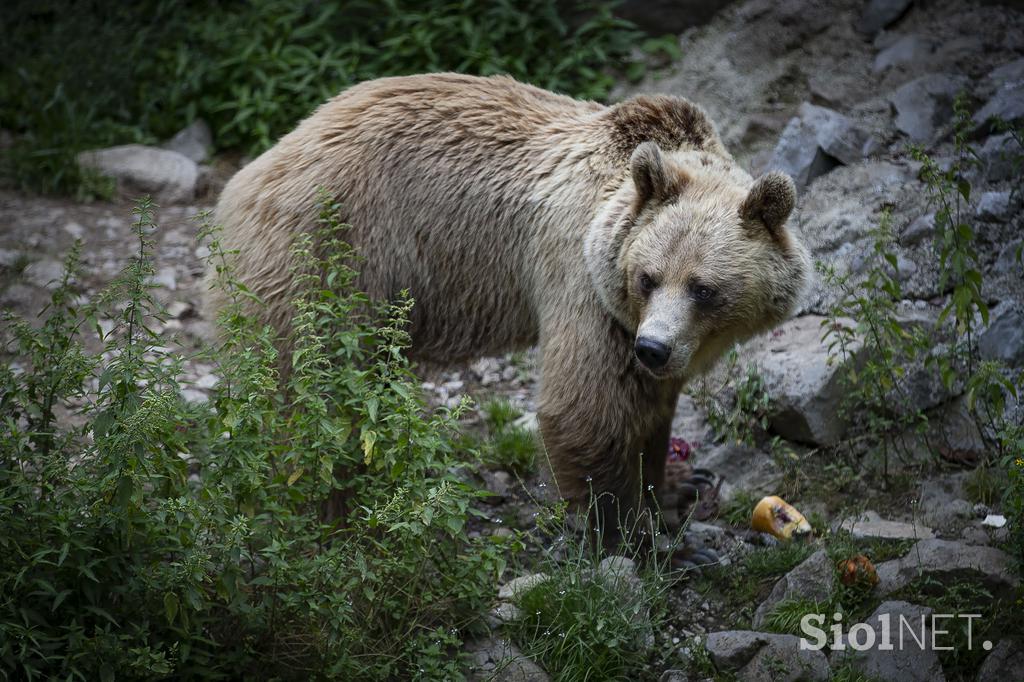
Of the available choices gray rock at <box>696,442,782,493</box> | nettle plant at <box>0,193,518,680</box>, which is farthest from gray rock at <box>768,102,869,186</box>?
nettle plant at <box>0,193,518,680</box>

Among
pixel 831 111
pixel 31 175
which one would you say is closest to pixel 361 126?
pixel 831 111

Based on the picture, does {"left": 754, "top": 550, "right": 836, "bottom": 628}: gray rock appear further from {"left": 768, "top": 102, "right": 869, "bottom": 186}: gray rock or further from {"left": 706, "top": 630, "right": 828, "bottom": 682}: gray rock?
{"left": 768, "top": 102, "right": 869, "bottom": 186}: gray rock

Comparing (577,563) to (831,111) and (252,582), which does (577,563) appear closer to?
(252,582)

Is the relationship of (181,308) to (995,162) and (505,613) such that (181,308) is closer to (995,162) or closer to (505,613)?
(505,613)

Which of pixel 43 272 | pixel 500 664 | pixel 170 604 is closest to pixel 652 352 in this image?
pixel 500 664

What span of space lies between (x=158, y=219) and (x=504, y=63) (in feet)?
9.96

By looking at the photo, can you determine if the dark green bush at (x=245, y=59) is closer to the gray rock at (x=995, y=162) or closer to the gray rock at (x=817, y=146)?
the gray rock at (x=817, y=146)

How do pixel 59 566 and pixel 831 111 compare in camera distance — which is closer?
pixel 59 566

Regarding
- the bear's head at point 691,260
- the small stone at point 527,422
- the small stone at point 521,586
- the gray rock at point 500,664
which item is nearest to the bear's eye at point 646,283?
the bear's head at point 691,260

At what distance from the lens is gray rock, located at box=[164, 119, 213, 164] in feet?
29.8

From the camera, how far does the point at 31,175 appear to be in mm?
8523

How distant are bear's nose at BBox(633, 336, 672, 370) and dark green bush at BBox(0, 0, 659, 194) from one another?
14.6 feet

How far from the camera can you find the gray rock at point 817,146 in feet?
23.4

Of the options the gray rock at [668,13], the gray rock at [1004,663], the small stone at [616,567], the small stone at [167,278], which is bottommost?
the small stone at [167,278]
